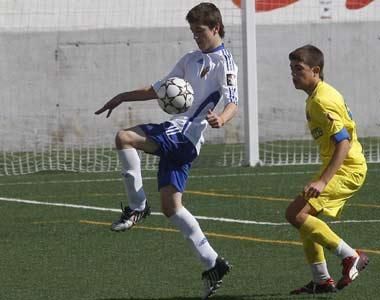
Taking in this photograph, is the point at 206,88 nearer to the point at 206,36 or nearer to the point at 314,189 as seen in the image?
the point at 206,36

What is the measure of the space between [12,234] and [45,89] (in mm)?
12048

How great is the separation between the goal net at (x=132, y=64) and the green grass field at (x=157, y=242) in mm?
6082

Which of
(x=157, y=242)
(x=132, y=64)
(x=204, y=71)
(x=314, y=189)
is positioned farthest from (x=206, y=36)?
(x=132, y=64)

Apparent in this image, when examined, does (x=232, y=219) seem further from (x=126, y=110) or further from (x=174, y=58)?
(x=174, y=58)

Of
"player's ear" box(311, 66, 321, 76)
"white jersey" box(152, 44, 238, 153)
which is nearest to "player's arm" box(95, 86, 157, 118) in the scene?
"white jersey" box(152, 44, 238, 153)

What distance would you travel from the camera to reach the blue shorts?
8.82m

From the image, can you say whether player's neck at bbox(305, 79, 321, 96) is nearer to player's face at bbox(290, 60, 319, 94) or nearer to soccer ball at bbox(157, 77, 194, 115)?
player's face at bbox(290, 60, 319, 94)

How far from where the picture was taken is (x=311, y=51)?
870cm

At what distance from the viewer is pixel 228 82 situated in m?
8.98

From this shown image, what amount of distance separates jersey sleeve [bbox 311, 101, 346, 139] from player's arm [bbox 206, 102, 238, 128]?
581mm

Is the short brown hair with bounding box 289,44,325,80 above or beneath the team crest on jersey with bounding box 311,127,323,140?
above

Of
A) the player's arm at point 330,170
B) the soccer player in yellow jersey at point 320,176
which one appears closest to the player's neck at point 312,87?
the soccer player in yellow jersey at point 320,176

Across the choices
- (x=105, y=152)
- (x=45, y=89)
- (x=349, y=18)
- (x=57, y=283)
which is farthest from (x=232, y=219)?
(x=349, y=18)

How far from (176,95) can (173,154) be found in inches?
16.6
